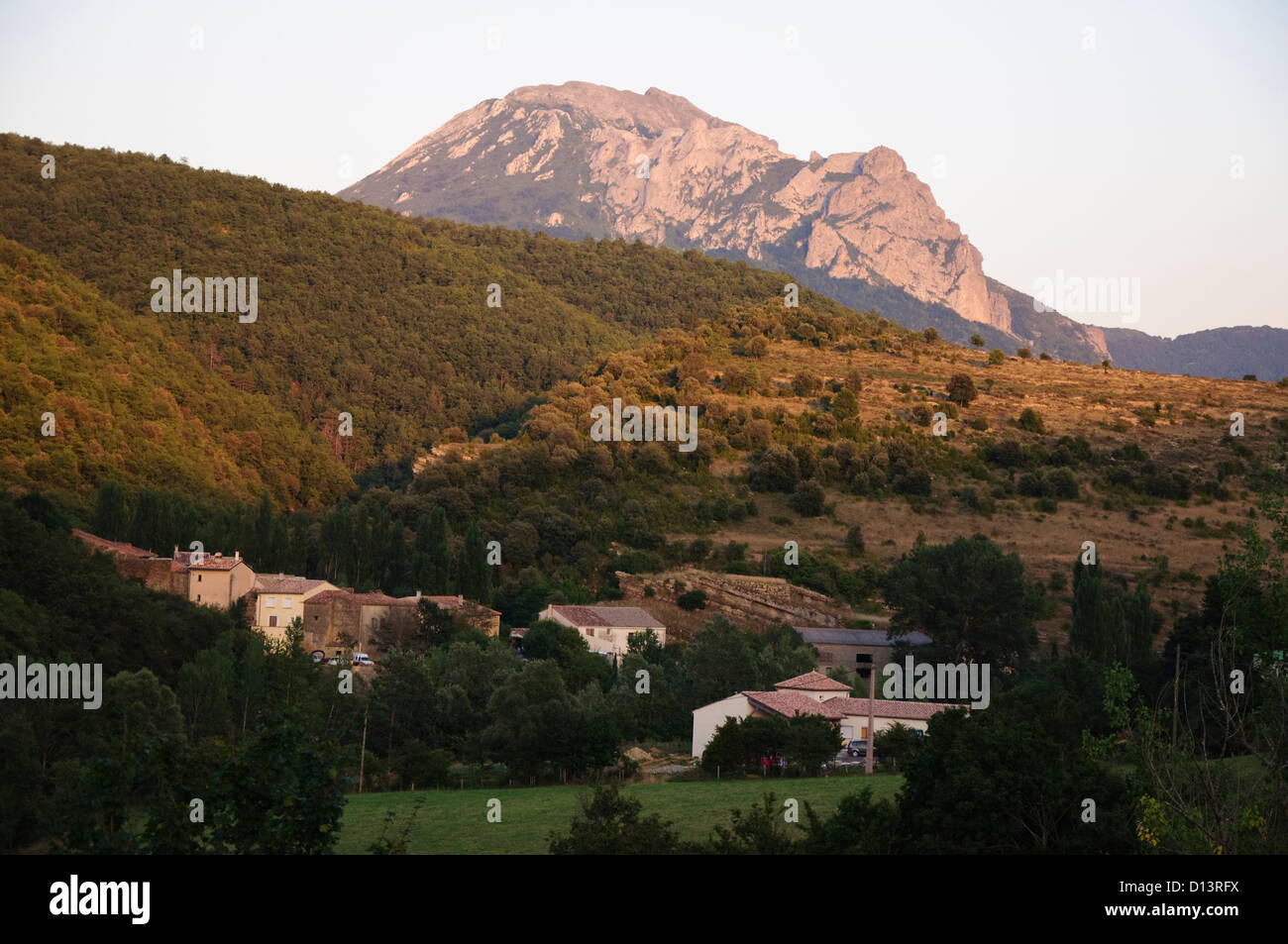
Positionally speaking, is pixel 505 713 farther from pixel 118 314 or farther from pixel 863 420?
pixel 118 314

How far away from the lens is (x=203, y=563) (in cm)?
5159

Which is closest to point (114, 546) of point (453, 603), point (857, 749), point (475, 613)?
point (453, 603)

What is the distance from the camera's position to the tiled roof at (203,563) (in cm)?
5078

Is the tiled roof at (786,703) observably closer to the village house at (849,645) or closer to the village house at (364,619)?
the village house at (849,645)

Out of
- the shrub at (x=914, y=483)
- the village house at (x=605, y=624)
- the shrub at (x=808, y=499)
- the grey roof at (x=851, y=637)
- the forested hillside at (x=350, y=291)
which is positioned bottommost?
the grey roof at (x=851, y=637)

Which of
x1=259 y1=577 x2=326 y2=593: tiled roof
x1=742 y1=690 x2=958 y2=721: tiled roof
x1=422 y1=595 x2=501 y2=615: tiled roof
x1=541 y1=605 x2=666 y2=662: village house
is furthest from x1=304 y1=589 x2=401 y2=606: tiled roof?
x1=742 y1=690 x2=958 y2=721: tiled roof

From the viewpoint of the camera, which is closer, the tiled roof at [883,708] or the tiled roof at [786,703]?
the tiled roof at [786,703]

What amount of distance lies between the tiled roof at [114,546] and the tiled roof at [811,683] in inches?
1087

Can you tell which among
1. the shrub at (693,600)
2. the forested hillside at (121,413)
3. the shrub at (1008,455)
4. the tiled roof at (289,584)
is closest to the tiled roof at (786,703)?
the shrub at (693,600)

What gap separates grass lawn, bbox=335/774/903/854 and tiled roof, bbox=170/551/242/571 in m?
23.0

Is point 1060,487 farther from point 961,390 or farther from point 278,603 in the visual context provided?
point 278,603

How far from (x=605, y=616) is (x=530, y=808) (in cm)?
2501

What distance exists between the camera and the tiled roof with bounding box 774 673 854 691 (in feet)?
135
